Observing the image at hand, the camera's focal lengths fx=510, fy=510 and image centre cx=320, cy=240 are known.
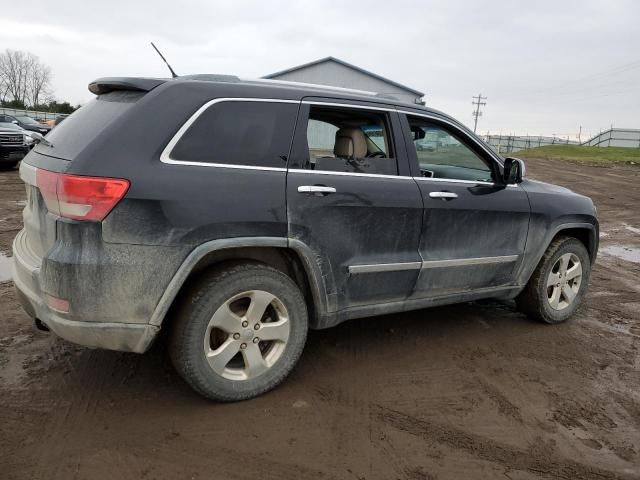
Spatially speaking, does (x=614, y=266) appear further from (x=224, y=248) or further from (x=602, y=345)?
(x=224, y=248)

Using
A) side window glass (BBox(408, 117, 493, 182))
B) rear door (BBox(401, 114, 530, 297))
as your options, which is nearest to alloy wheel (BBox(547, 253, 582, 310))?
rear door (BBox(401, 114, 530, 297))

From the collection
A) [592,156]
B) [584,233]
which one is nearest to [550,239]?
[584,233]

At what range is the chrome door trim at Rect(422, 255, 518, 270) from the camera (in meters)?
3.61

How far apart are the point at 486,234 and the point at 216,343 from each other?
2.19 metres

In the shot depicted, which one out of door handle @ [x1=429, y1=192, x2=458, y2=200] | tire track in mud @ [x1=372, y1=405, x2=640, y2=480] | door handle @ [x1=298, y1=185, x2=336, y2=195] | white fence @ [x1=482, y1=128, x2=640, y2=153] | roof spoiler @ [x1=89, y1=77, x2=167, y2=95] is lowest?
tire track in mud @ [x1=372, y1=405, x2=640, y2=480]

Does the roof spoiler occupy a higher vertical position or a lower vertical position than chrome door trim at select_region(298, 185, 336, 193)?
higher

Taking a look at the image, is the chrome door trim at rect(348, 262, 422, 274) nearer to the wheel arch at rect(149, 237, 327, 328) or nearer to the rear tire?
the wheel arch at rect(149, 237, 327, 328)

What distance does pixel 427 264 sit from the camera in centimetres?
359

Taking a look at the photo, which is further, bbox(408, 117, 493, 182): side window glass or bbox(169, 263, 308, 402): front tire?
bbox(408, 117, 493, 182): side window glass

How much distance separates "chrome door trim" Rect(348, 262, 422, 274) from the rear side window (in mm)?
816

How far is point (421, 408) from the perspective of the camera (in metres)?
3.12

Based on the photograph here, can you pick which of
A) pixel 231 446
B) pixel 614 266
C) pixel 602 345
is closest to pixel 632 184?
pixel 614 266

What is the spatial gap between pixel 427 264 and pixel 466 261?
0.40 meters

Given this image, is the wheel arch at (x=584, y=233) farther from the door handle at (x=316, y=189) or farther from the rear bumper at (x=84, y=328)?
the rear bumper at (x=84, y=328)
